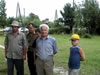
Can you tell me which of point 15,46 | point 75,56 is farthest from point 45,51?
point 15,46

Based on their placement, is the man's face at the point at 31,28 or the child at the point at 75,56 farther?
the man's face at the point at 31,28

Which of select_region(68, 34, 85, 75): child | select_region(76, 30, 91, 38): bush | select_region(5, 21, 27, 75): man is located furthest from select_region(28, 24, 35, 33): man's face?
select_region(76, 30, 91, 38): bush

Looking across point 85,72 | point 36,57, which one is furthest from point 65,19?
point 36,57

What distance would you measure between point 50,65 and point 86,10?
31.4 metres

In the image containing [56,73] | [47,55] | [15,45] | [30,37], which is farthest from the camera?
[56,73]

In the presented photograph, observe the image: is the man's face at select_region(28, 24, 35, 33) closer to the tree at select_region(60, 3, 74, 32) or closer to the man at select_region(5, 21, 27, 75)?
the man at select_region(5, 21, 27, 75)

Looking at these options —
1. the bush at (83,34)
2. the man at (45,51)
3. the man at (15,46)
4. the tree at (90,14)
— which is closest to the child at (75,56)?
the man at (45,51)

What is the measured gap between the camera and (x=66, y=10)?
4194 centimetres

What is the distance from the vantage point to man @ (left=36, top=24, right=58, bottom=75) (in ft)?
14.5

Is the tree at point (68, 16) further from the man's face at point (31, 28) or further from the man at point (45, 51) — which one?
the man at point (45, 51)

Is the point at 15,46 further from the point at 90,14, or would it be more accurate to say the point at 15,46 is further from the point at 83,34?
the point at 90,14

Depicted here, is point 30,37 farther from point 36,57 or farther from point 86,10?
point 86,10

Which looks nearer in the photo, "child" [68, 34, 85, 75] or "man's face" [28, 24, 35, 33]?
"child" [68, 34, 85, 75]

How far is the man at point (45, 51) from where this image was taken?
4.42 metres
